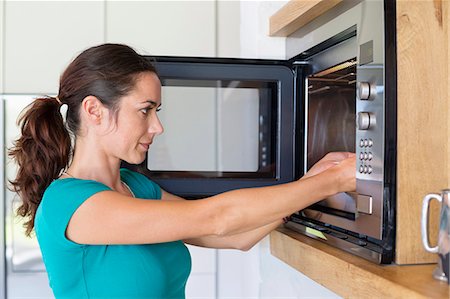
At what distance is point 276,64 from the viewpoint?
1.51 m

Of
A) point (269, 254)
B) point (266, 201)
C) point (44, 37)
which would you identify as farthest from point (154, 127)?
point (44, 37)

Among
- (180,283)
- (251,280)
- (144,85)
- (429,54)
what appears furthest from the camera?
(251,280)

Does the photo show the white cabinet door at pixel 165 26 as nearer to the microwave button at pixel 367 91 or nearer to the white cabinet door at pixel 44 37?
the white cabinet door at pixel 44 37

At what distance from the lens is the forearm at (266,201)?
1114mm

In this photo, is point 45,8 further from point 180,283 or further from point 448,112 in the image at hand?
point 448,112

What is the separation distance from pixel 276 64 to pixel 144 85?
1.19 ft

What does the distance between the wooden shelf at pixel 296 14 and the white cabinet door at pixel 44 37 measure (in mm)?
563

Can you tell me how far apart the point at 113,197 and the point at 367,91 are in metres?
0.45

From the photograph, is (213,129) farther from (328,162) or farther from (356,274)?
(356,274)

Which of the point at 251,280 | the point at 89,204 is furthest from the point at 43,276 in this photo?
the point at 89,204

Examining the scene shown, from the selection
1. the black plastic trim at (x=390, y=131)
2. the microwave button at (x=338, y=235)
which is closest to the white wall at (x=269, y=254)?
the microwave button at (x=338, y=235)

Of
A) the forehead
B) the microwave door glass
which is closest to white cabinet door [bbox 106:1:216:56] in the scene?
the microwave door glass

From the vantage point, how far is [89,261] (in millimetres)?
1239

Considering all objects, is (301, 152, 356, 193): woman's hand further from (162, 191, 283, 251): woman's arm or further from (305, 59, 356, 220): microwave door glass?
(162, 191, 283, 251): woman's arm
